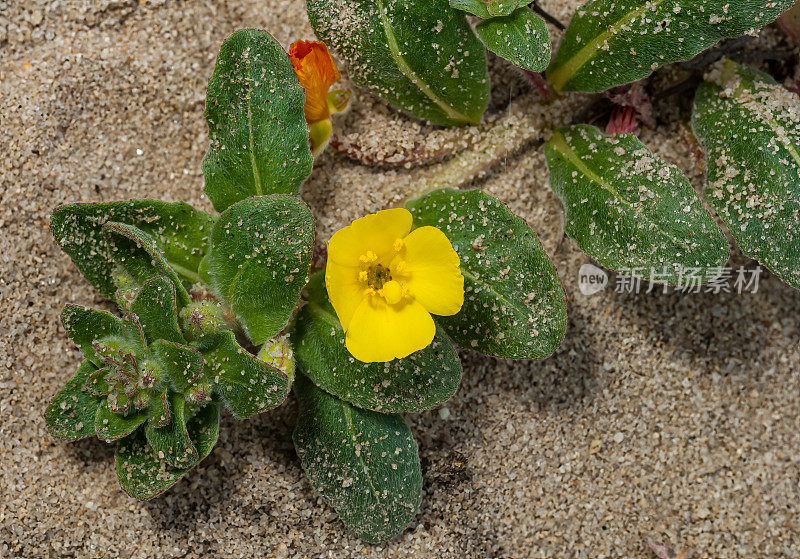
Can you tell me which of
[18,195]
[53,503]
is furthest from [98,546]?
[18,195]

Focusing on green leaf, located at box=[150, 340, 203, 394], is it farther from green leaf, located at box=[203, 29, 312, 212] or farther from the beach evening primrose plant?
green leaf, located at box=[203, 29, 312, 212]

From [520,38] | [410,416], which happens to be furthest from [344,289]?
[520,38]

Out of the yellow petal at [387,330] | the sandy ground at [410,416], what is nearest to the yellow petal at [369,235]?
the yellow petal at [387,330]

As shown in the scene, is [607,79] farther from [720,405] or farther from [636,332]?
[720,405]

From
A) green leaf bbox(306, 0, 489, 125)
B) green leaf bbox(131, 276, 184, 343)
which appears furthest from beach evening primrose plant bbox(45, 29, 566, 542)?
green leaf bbox(306, 0, 489, 125)

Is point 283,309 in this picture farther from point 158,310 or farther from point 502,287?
point 502,287
